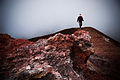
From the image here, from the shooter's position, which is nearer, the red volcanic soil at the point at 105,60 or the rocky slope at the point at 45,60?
the rocky slope at the point at 45,60

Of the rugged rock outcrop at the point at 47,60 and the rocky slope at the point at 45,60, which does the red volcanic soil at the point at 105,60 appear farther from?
the rugged rock outcrop at the point at 47,60

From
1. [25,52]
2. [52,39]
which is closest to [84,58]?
[52,39]

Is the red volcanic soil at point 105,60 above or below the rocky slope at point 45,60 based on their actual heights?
below

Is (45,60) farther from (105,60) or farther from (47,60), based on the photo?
(105,60)

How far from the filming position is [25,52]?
573 cm

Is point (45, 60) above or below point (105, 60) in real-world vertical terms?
above

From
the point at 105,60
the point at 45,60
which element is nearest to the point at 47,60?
the point at 45,60

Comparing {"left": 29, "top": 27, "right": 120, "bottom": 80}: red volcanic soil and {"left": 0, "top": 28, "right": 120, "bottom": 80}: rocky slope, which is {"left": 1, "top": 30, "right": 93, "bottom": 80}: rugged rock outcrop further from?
{"left": 29, "top": 27, "right": 120, "bottom": 80}: red volcanic soil

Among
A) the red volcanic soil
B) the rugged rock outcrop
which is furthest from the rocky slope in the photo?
the red volcanic soil

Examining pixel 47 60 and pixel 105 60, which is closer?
pixel 47 60

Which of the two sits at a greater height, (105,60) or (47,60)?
(47,60)

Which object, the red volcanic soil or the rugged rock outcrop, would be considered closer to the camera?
the rugged rock outcrop

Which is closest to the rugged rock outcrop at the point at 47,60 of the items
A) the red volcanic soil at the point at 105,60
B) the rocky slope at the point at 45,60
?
the rocky slope at the point at 45,60

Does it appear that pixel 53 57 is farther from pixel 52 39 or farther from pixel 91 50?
pixel 91 50
